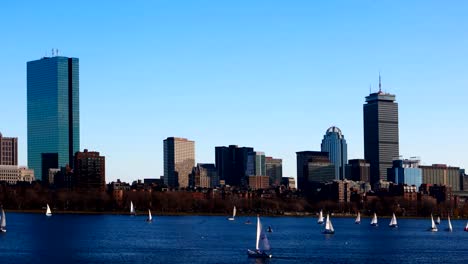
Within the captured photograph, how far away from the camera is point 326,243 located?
159 m

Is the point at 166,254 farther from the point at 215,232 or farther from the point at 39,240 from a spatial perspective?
the point at 215,232

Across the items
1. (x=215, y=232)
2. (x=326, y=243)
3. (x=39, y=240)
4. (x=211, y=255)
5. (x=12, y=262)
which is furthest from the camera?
(x=215, y=232)

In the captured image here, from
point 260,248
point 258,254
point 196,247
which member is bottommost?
point 196,247

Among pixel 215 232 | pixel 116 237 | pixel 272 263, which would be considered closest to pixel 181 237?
pixel 116 237

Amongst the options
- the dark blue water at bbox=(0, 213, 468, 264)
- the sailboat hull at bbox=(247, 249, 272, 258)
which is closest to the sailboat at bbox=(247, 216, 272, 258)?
the sailboat hull at bbox=(247, 249, 272, 258)

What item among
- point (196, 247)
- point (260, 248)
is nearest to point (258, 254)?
point (260, 248)

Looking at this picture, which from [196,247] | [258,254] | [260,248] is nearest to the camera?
[258,254]

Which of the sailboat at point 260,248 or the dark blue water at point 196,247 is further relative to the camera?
the dark blue water at point 196,247

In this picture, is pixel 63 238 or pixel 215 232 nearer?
pixel 63 238

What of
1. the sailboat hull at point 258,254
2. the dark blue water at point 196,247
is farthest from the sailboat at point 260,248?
the dark blue water at point 196,247

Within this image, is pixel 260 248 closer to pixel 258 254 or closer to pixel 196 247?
pixel 258 254

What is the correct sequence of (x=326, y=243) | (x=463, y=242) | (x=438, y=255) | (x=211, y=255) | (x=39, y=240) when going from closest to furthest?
(x=211, y=255) < (x=438, y=255) < (x=39, y=240) < (x=326, y=243) < (x=463, y=242)

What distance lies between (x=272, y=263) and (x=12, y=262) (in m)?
29.0

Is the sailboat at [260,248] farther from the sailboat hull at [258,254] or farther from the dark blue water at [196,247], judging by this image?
the dark blue water at [196,247]
